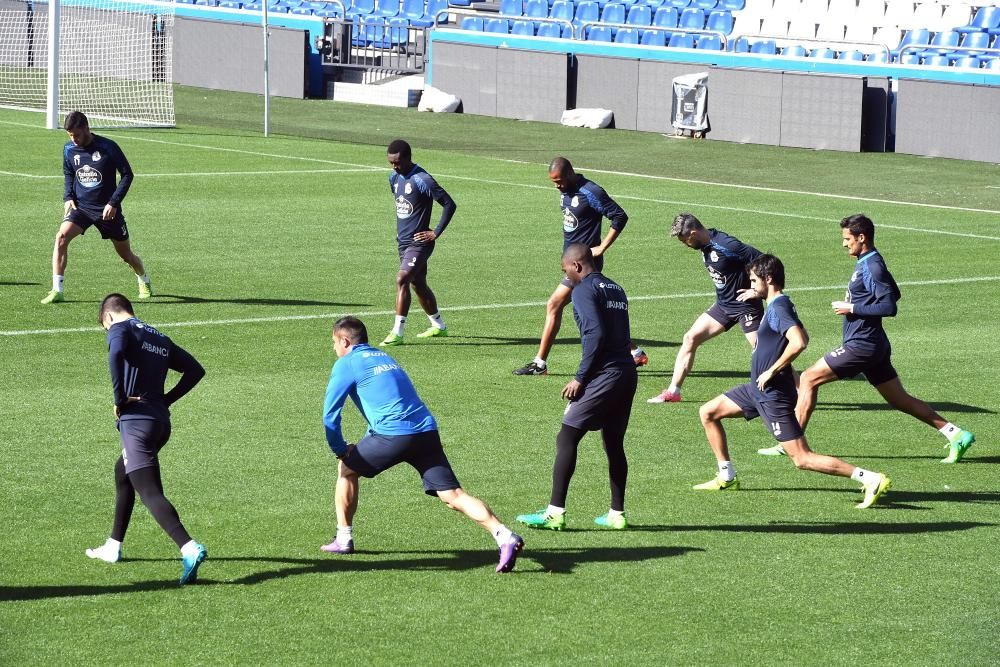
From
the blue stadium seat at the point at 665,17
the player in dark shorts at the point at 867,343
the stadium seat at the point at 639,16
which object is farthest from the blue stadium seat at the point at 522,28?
the player in dark shorts at the point at 867,343

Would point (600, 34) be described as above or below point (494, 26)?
below

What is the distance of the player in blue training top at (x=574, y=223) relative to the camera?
1595 centimetres

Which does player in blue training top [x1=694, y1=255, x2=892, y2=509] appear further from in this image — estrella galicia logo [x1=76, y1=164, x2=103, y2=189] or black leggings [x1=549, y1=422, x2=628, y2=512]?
estrella galicia logo [x1=76, y1=164, x2=103, y2=189]

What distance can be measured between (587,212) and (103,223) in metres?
6.20

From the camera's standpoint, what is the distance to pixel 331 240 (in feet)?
80.8

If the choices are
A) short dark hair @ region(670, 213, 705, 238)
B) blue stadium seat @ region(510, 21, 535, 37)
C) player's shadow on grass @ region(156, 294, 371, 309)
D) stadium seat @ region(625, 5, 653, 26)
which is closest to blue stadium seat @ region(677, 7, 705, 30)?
stadium seat @ region(625, 5, 653, 26)

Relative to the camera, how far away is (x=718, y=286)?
48.2ft

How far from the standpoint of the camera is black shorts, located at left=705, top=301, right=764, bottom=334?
47.9 ft

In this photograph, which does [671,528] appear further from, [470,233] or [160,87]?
[160,87]

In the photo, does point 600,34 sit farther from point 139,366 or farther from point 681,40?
point 139,366

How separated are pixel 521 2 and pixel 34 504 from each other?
44.6m

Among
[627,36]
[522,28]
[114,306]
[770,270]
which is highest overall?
[522,28]

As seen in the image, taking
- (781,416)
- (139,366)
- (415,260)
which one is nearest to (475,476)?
(781,416)

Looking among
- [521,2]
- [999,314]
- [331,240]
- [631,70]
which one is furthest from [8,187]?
[521,2]
